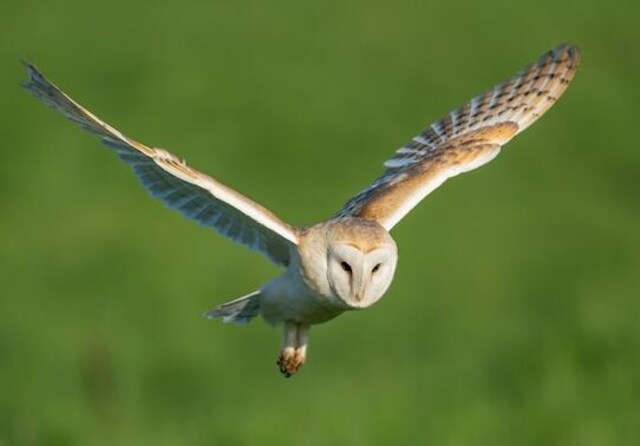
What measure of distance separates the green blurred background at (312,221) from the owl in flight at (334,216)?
10.2 feet

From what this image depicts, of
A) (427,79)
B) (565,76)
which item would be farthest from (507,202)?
(565,76)

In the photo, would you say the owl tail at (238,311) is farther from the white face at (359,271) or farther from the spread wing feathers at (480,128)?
the white face at (359,271)

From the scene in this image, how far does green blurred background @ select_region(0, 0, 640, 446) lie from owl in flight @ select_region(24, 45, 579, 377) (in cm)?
310

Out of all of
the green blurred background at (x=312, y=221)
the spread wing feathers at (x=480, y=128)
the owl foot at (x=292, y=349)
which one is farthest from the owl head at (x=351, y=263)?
the green blurred background at (x=312, y=221)

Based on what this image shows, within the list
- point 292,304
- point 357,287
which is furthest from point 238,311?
point 357,287

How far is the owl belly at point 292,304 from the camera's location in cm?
889

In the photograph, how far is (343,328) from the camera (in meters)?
17.4

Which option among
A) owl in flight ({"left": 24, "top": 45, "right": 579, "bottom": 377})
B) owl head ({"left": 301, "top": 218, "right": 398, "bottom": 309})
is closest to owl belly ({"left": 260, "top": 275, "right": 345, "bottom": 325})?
owl in flight ({"left": 24, "top": 45, "right": 579, "bottom": 377})

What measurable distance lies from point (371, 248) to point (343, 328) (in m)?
8.84

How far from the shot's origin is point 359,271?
8.52m

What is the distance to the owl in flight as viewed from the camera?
8.62 metres

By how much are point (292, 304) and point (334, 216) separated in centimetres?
68

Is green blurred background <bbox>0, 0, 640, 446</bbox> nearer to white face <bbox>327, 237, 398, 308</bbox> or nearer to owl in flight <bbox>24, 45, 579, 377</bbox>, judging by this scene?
owl in flight <bbox>24, 45, 579, 377</bbox>

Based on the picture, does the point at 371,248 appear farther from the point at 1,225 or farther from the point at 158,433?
the point at 1,225
